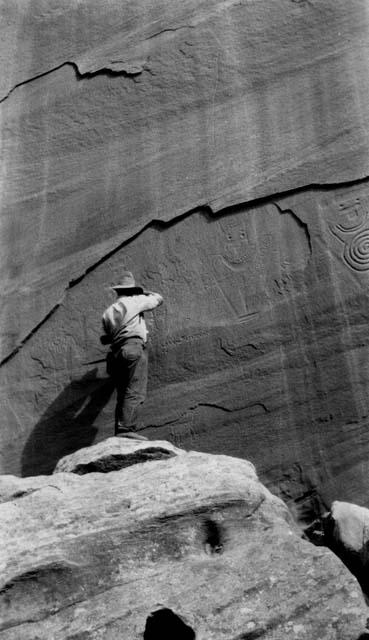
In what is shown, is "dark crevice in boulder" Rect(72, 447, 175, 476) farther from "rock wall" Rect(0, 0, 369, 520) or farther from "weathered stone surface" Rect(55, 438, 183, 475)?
"rock wall" Rect(0, 0, 369, 520)

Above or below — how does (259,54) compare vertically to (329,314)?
above

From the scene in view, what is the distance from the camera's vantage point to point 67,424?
6.94 meters

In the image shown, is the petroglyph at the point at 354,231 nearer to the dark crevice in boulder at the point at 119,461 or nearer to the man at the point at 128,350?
the man at the point at 128,350

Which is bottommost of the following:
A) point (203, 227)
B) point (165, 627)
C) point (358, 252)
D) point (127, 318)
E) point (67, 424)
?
point (165, 627)

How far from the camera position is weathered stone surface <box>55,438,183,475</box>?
5672 mm

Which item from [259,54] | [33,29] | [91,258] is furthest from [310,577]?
[33,29]

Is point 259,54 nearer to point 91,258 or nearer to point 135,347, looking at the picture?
point 91,258

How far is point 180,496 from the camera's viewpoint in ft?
16.7

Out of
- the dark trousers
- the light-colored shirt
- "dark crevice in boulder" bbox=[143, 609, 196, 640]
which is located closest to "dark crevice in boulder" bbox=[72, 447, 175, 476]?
the dark trousers

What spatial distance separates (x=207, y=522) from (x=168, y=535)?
7.7 inches

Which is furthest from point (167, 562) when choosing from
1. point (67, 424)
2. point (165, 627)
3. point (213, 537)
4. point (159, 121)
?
point (159, 121)

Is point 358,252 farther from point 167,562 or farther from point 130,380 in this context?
point 167,562

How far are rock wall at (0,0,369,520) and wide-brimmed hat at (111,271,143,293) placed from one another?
1.21 ft

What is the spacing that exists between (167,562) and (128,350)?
6.12 feet
